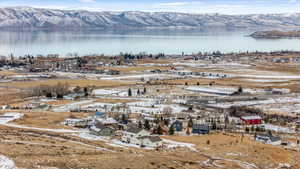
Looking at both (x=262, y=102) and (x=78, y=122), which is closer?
(x=78, y=122)

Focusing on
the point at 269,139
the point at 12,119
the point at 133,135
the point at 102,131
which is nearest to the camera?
the point at 133,135

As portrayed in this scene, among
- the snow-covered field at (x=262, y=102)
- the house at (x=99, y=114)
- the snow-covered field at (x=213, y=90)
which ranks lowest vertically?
the snow-covered field at (x=262, y=102)

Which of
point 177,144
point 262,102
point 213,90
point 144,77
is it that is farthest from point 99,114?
point 144,77

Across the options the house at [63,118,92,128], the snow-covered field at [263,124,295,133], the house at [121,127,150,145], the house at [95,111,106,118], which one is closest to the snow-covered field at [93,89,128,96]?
the house at [95,111,106,118]

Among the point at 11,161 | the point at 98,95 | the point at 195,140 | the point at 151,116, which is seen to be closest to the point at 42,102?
the point at 98,95

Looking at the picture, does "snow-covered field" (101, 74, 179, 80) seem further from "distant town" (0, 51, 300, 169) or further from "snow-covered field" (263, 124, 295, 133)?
"snow-covered field" (263, 124, 295, 133)

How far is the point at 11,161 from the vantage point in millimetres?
16516

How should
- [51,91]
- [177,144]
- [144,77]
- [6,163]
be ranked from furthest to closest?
[144,77] → [51,91] → [177,144] → [6,163]

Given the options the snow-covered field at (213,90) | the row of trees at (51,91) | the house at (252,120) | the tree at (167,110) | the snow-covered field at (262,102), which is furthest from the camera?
the snow-covered field at (213,90)

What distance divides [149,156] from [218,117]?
1861 centimetres

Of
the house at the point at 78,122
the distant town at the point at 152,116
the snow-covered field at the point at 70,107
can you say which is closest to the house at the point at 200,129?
the distant town at the point at 152,116

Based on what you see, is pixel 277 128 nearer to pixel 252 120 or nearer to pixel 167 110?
pixel 252 120

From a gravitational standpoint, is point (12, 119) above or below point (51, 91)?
above

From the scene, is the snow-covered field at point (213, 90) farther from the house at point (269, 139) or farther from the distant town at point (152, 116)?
the house at point (269, 139)
